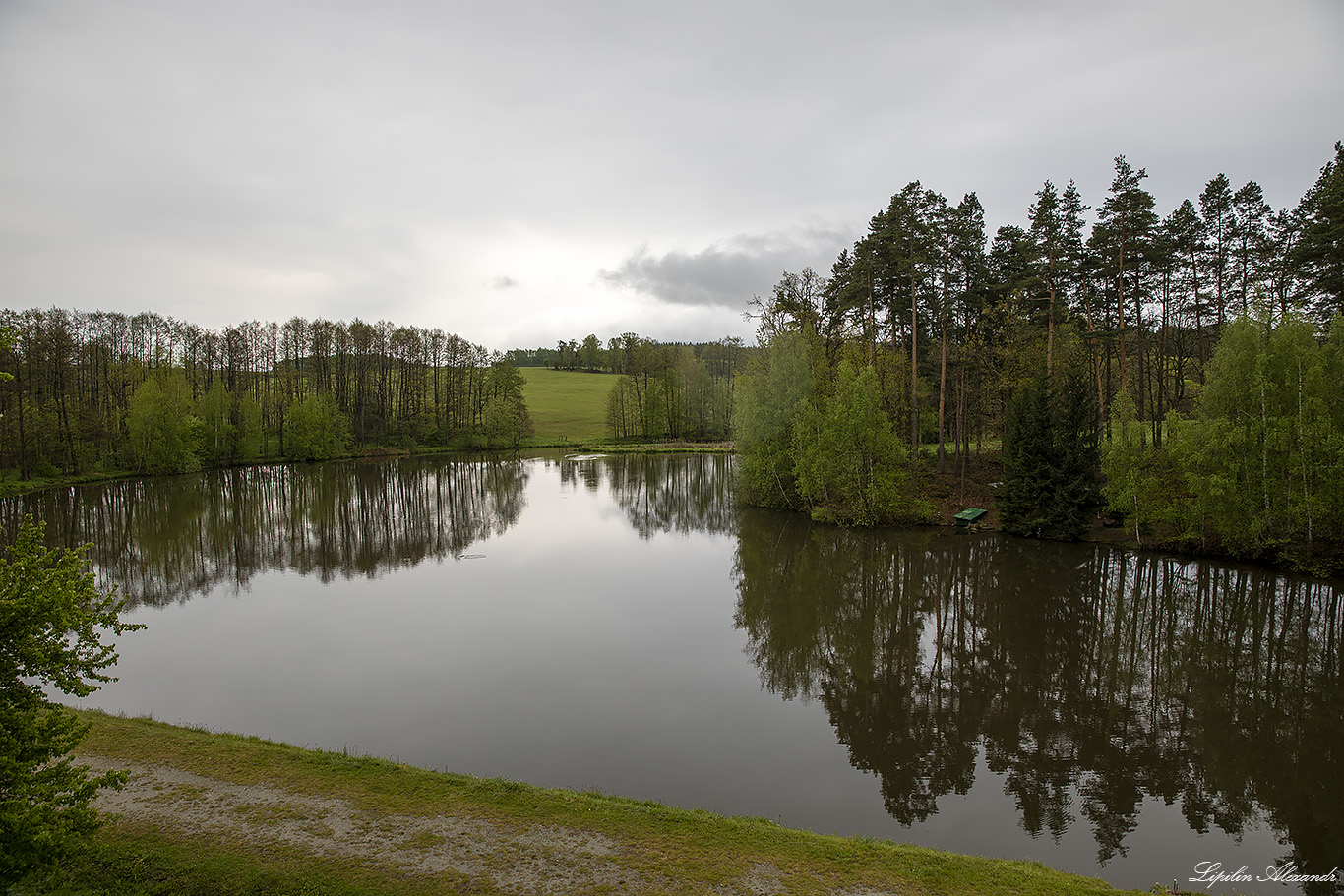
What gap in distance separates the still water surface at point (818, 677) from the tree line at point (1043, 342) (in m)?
3.72

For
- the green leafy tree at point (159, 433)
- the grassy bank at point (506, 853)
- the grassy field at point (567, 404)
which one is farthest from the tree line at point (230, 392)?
the grassy bank at point (506, 853)

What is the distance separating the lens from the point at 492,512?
33875 millimetres

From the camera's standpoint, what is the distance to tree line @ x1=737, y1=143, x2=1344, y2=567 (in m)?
21.0

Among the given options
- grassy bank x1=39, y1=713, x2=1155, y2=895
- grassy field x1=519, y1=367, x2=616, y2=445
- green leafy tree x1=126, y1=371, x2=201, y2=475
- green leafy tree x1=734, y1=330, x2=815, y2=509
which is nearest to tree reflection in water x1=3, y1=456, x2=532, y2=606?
green leafy tree x1=126, y1=371, x2=201, y2=475

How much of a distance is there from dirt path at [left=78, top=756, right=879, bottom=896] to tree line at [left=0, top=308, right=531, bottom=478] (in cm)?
4227

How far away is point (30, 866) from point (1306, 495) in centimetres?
2773

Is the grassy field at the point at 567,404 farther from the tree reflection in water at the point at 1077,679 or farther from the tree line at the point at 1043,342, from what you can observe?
the tree reflection in water at the point at 1077,679

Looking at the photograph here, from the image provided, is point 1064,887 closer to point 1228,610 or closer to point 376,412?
point 1228,610

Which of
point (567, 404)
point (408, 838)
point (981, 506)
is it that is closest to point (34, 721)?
point (408, 838)

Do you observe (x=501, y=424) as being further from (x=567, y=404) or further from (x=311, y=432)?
(x=567, y=404)

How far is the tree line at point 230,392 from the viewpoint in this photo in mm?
45250

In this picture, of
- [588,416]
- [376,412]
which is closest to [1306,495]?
[376,412]

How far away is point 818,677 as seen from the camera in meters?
13.2

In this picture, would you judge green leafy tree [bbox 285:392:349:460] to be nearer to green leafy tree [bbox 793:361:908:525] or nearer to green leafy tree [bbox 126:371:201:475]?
green leafy tree [bbox 126:371:201:475]
